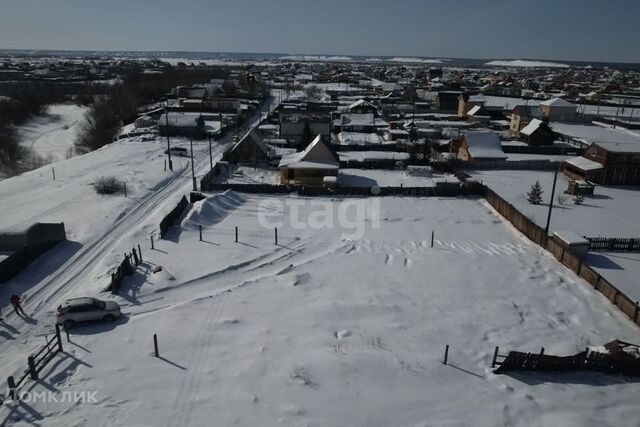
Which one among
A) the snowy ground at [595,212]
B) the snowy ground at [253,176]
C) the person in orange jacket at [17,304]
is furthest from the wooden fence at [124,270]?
the snowy ground at [595,212]

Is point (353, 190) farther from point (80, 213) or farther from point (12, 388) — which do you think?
point (12, 388)

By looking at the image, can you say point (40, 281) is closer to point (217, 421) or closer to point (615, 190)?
point (217, 421)

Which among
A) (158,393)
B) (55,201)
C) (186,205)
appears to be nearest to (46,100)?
(55,201)

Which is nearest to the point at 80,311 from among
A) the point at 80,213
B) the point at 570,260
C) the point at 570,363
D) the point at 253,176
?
the point at 80,213

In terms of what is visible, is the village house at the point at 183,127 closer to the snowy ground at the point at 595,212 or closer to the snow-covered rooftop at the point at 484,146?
the snow-covered rooftop at the point at 484,146

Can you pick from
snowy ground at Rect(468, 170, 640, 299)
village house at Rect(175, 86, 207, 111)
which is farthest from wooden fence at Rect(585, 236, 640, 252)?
village house at Rect(175, 86, 207, 111)
